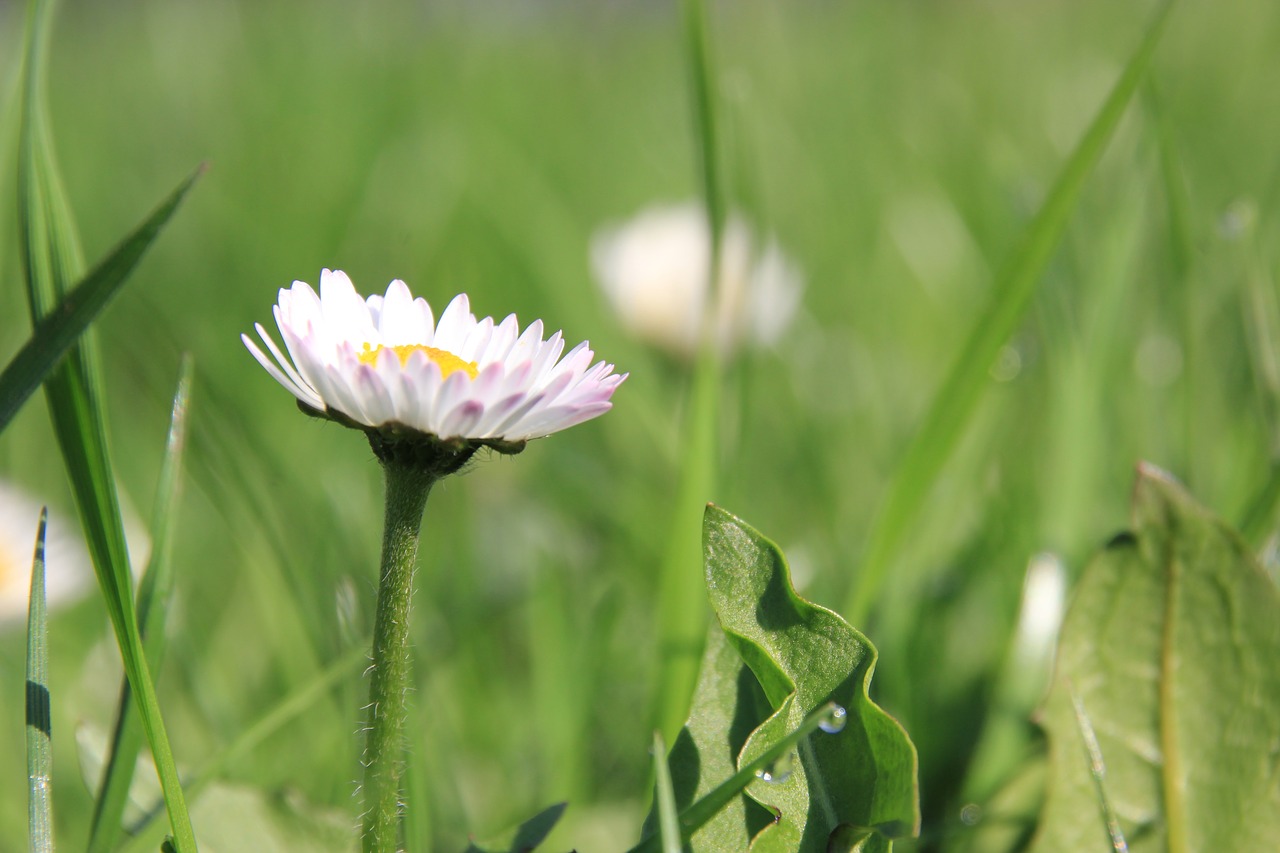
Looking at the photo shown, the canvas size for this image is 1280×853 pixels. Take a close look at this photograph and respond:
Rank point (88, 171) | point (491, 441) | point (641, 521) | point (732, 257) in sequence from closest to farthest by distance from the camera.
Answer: point (491, 441) → point (641, 521) → point (732, 257) → point (88, 171)

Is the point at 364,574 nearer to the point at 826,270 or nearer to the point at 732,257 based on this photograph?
the point at 732,257

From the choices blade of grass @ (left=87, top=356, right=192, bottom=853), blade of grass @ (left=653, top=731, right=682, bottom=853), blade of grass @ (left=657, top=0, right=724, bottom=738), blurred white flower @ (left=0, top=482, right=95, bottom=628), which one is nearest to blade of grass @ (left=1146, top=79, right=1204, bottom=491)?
blade of grass @ (left=657, top=0, right=724, bottom=738)

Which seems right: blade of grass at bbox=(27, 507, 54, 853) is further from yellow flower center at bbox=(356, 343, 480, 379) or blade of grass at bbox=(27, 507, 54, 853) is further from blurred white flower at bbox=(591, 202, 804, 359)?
blurred white flower at bbox=(591, 202, 804, 359)

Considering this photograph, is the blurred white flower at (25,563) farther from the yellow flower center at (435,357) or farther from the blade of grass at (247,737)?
the yellow flower center at (435,357)

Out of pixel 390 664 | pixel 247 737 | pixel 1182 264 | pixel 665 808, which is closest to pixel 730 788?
pixel 665 808

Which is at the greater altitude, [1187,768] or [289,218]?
[289,218]

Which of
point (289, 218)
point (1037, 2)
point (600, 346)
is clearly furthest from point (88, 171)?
point (1037, 2)

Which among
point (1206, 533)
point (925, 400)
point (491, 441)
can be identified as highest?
point (491, 441)
